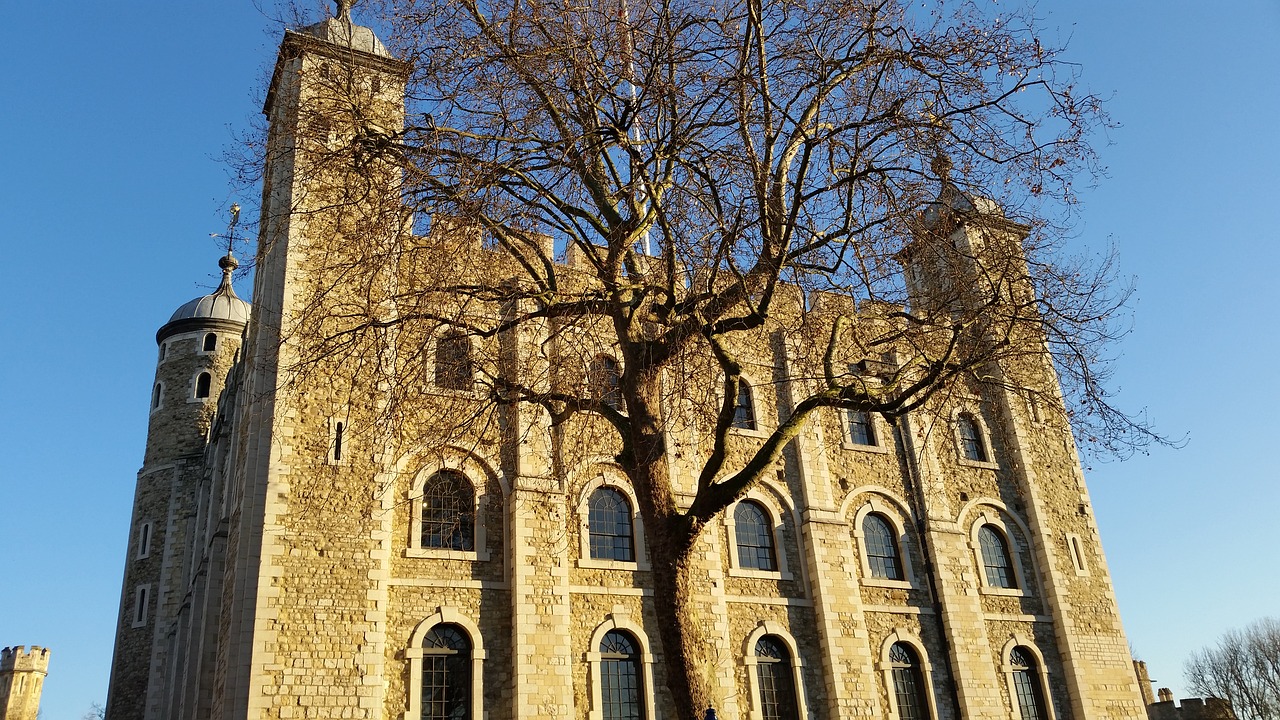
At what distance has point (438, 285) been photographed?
11.5 metres

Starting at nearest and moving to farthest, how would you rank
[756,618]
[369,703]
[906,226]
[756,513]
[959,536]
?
[906,226], [369,703], [756,618], [756,513], [959,536]

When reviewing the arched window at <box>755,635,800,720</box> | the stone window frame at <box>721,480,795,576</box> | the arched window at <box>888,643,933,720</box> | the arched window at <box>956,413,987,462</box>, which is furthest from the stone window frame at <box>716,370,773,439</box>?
the arched window at <box>956,413,987,462</box>

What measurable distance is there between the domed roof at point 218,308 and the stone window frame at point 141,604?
29.5ft

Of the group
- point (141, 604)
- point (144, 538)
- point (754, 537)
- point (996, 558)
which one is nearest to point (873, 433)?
point (996, 558)

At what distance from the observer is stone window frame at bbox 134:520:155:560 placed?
2711cm

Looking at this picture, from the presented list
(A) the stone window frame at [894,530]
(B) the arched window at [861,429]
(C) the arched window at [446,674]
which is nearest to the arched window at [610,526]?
(C) the arched window at [446,674]

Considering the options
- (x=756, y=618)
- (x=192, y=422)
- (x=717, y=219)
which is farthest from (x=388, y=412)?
(x=192, y=422)

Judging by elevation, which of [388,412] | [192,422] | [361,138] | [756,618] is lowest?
[756,618]

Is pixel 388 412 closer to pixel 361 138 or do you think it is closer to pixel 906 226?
pixel 361 138

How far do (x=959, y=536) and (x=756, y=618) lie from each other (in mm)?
6002

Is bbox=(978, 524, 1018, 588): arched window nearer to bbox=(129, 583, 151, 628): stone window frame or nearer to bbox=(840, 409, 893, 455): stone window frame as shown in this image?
bbox=(840, 409, 893, 455): stone window frame

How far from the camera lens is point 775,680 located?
18484 millimetres

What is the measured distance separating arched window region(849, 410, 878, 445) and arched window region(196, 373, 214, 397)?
20.2m

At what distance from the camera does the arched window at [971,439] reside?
23.5 m
